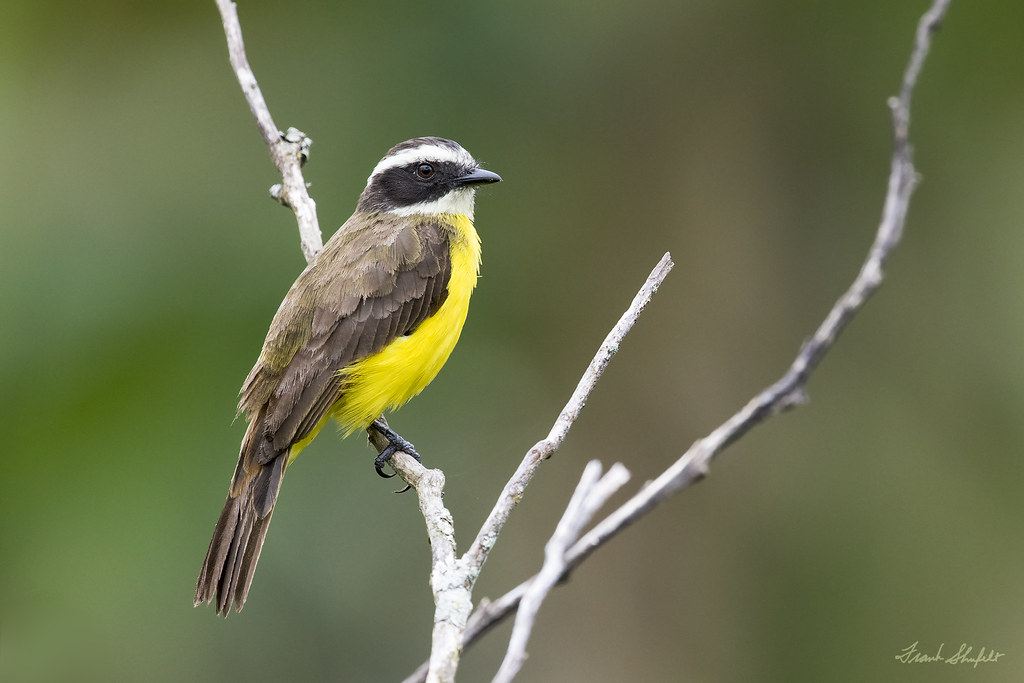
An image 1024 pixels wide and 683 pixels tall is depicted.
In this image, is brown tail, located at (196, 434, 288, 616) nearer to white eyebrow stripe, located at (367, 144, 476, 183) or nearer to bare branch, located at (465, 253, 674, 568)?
white eyebrow stripe, located at (367, 144, 476, 183)

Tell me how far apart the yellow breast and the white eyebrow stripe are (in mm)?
741

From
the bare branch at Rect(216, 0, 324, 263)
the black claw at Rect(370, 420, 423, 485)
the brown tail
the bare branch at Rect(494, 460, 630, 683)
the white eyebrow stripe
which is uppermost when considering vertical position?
the white eyebrow stripe

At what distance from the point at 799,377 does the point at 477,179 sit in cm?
426

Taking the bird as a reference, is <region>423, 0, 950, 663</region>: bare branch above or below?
below

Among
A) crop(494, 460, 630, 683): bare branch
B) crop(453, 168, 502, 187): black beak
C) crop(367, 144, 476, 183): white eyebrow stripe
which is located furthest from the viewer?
crop(367, 144, 476, 183): white eyebrow stripe

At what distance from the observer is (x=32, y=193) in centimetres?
790

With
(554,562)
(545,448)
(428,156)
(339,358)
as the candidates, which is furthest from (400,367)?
(554,562)

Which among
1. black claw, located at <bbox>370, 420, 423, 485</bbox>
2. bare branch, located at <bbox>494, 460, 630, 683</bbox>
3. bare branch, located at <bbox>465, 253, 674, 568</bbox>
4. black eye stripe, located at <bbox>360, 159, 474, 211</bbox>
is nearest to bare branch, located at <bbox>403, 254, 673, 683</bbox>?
bare branch, located at <bbox>465, 253, 674, 568</bbox>

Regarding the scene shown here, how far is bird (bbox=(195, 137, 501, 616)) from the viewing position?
5.34 m

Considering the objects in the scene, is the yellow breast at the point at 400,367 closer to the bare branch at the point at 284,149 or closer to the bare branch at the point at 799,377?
the bare branch at the point at 284,149

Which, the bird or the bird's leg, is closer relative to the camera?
the bird

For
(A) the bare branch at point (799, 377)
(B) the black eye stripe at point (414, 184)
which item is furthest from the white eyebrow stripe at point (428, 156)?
(A) the bare branch at point (799, 377)

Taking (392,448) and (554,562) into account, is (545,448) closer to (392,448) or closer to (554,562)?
(554,562)

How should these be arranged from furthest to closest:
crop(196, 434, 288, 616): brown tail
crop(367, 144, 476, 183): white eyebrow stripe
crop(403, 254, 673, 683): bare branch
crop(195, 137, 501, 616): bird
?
crop(367, 144, 476, 183): white eyebrow stripe < crop(195, 137, 501, 616): bird < crop(196, 434, 288, 616): brown tail < crop(403, 254, 673, 683): bare branch
